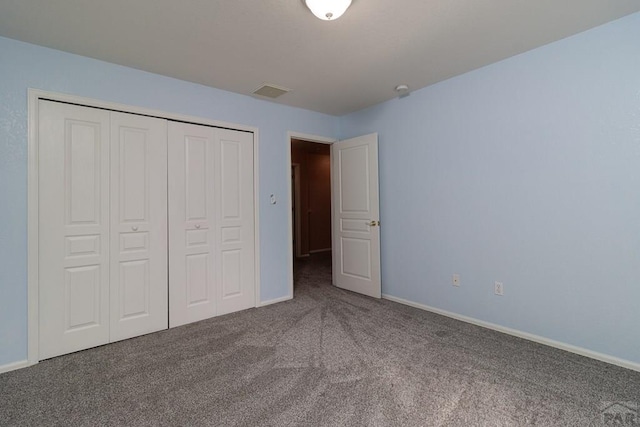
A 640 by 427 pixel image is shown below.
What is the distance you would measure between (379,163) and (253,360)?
2.73 meters

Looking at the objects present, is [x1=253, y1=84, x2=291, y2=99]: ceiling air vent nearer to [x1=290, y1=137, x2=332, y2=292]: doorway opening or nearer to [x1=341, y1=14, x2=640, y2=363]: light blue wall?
[x1=341, y1=14, x2=640, y2=363]: light blue wall

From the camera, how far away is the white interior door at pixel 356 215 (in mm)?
3832

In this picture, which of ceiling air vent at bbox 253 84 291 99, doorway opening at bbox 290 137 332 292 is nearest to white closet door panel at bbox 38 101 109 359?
ceiling air vent at bbox 253 84 291 99

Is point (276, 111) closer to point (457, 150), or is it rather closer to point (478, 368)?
point (457, 150)

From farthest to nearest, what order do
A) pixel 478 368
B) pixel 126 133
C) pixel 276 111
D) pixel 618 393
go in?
pixel 276 111
pixel 126 133
pixel 478 368
pixel 618 393

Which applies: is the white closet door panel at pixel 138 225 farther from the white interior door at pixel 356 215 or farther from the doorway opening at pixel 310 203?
the doorway opening at pixel 310 203

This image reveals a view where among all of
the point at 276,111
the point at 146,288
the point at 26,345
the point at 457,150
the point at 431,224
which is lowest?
the point at 26,345

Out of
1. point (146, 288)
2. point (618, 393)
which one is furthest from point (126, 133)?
point (618, 393)

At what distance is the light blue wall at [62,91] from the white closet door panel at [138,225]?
276 millimetres

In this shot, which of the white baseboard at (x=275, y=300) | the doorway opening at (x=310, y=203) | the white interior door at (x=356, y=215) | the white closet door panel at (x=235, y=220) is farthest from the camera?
the doorway opening at (x=310, y=203)

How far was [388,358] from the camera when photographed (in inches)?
90.6

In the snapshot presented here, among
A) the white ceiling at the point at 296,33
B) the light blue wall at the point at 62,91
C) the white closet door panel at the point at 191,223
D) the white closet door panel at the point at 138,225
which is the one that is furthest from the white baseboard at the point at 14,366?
the white ceiling at the point at 296,33

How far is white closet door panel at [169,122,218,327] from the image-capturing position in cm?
302

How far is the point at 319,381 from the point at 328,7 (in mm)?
2365
